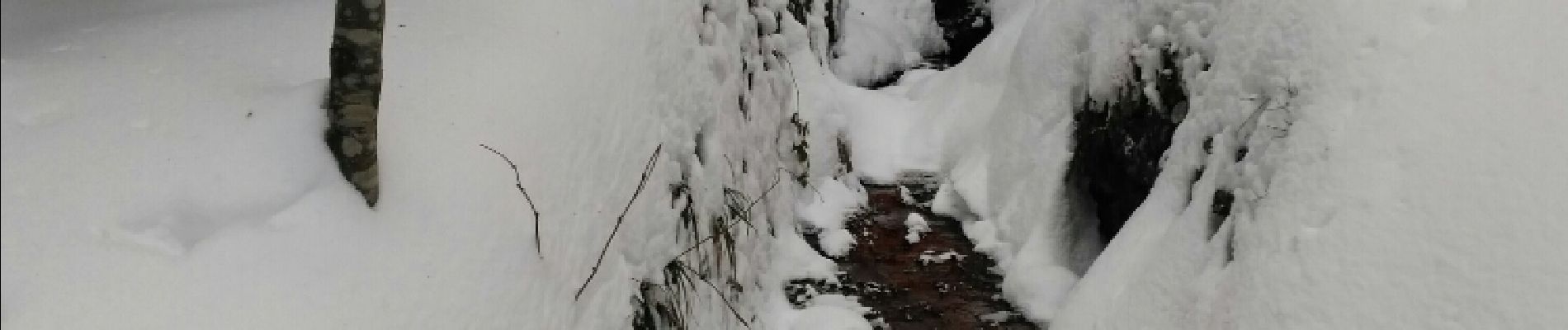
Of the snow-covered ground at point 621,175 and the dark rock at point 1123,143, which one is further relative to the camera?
the dark rock at point 1123,143

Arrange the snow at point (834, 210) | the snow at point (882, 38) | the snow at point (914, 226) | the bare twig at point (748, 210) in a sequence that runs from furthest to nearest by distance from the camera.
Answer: the snow at point (882, 38)
the snow at point (914, 226)
the snow at point (834, 210)
the bare twig at point (748, 210)

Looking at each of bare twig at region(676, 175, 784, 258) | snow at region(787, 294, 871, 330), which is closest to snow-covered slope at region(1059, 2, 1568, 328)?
snow at region(787, 294, 871, 330)

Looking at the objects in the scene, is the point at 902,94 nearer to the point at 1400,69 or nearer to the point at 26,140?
the point at 1400,69

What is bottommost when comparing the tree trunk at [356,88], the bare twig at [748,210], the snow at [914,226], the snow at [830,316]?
the snow at [830,316]

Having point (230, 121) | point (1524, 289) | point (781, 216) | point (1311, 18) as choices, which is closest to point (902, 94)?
point (781, 216)

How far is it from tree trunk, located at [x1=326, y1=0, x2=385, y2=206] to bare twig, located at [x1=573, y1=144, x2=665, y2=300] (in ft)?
2.17

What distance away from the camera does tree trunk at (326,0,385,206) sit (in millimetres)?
1924

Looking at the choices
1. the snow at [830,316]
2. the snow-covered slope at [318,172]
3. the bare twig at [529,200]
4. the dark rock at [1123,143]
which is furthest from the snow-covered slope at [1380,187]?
the bare twig at [529,200]

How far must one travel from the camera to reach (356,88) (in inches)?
76.4

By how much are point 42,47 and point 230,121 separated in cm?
44

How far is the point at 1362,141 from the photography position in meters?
3.01

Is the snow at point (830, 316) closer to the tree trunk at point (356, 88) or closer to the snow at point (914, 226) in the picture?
the snow at point (914, 226)

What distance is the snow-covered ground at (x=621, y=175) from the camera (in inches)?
66.2

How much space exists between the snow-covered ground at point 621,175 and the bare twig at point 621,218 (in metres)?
0.03
